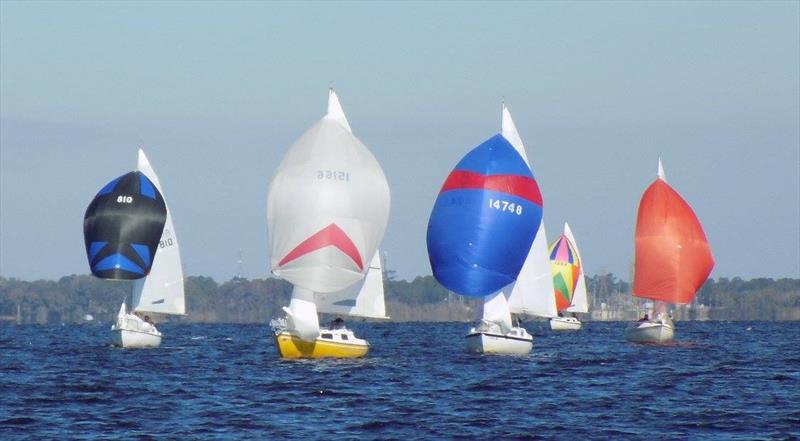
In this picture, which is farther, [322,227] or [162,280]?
[162,280]

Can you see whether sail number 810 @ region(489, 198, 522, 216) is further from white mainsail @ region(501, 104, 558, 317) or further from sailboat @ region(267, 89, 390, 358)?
white mainsail @ region(501, 104, 558, 317)

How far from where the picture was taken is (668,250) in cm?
7100

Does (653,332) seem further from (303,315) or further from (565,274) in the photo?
(565,274)

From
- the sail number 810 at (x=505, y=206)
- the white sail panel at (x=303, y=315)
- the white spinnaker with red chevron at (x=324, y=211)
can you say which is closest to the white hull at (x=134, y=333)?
the white spinnaker with red chevron at (x=324, y=211)

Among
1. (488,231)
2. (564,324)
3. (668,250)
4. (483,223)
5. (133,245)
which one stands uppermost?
(668,250)

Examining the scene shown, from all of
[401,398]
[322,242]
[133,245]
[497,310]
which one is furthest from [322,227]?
[133,245]

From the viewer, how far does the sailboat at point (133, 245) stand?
221ft

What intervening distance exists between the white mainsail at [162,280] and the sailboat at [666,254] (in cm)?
2279

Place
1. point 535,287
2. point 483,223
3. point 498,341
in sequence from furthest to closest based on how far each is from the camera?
point 535,287 < point 498,341 < point 483,223

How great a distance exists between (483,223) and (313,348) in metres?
8.97

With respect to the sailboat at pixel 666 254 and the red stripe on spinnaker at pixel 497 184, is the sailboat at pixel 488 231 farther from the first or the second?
the sailboat at pixel 666 254

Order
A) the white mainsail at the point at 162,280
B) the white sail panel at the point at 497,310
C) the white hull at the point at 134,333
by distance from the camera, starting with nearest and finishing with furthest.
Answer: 1. the white sail panel at the point at 497,310
2. the white hull at the point at 134,333
3. the white mainsail at the point at 162,280

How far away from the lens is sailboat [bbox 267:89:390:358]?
48656mm

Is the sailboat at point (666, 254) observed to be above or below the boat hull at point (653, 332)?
above
